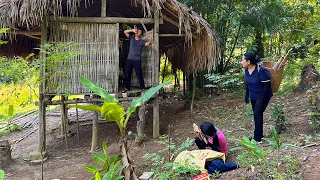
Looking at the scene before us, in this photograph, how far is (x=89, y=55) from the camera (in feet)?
19.1

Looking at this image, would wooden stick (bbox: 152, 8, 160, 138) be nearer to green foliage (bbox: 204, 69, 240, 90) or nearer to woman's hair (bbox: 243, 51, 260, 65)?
green foliage (bbox: 204, 69, 240, 90)

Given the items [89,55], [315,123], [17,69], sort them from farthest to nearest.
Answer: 1. [89,55]
2. [315,123]
3. [17,69]

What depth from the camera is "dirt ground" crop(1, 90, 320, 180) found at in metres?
3.90

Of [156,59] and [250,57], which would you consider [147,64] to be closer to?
[156,59]

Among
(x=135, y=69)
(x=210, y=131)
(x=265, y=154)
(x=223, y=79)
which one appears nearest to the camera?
(x=265, y=154)

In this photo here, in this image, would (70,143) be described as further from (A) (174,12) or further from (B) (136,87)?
(A) (174,12)

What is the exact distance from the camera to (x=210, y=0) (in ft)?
24.3

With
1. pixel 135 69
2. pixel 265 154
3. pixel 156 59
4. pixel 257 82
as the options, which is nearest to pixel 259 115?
pixel 257 82

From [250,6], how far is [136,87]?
3.64 m

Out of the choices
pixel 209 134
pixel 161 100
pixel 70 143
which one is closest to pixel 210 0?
pixel 161 100

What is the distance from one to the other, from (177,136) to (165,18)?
243 cm

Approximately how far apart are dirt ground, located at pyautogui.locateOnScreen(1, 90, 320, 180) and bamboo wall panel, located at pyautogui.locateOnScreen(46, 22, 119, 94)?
4.48 ft

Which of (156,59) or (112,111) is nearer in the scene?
(112,111)

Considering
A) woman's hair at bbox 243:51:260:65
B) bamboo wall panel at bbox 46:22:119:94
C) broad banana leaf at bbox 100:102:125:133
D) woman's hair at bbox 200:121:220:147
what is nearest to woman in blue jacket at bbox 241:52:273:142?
woman's hair at bbox 243:51:260:65
